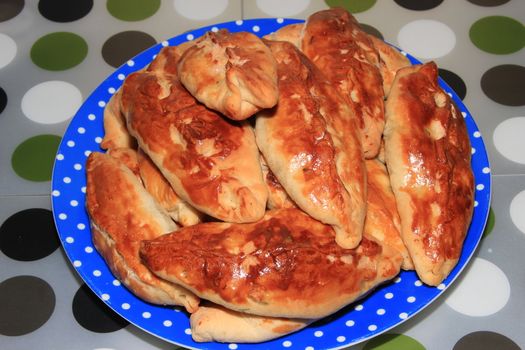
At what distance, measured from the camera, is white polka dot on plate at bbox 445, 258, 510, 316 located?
1675mm

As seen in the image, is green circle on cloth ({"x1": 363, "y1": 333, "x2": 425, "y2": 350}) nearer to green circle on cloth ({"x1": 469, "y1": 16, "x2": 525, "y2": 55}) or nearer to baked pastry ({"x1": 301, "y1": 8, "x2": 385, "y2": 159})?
baked pastry ({"x1": 301, "y1": 8, "x2": 385, "y2": 159})

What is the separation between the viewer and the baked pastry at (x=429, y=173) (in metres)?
1.42

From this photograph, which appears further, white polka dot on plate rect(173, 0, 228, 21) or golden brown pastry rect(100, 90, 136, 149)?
white polka dot on plate rect(173, 0, 228, 21)

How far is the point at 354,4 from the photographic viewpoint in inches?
89.6

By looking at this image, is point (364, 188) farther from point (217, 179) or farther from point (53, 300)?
point (53, 300)

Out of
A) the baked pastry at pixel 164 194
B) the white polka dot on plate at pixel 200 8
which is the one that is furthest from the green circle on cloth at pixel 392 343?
the white polka dot on plate at pixel 200 8

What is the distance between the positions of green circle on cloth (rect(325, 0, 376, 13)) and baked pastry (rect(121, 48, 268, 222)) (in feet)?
3.10

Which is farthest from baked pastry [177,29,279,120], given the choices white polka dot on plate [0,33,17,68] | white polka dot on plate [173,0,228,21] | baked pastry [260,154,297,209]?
white polka dot on plate [0,33,17,68]

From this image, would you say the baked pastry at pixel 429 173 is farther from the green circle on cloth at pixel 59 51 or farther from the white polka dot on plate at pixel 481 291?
the green circle on cloth at pixel 59 51

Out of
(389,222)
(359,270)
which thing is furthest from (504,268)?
(359,270)

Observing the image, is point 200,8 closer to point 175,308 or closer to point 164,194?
point 164,194

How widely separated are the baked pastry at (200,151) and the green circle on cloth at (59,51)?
0.76 m

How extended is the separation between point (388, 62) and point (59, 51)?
3.38 feet

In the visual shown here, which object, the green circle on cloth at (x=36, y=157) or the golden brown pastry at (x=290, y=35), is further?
the green circle on cloth at (x=36, y=157)
